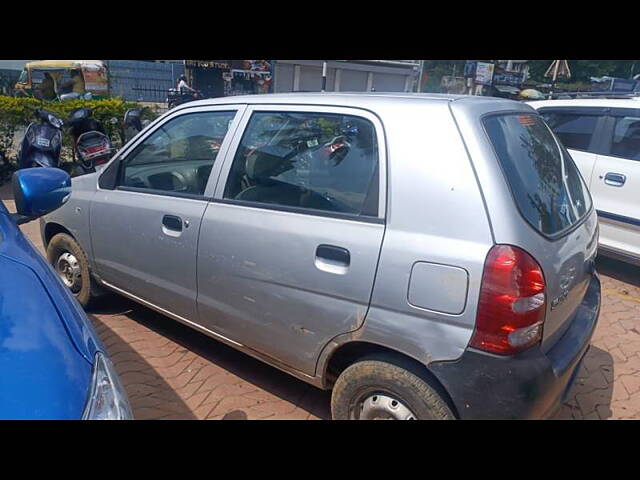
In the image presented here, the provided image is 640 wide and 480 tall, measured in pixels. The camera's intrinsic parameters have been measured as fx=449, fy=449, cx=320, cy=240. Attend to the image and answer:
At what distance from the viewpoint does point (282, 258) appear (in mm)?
2172

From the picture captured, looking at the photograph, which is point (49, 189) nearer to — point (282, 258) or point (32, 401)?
point (282, 258)

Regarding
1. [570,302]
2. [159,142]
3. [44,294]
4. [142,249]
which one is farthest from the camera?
[159,142]

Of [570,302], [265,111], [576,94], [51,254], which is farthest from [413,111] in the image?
[576,94]

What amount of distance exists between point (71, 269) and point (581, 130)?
5.15 m

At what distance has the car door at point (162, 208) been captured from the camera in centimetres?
263

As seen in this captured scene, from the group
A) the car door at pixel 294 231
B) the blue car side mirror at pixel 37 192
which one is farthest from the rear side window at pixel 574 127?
the blue car side mirror at pixel 37 192

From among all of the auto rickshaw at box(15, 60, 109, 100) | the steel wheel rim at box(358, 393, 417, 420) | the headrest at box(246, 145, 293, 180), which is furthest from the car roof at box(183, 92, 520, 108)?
the auto rickshaw at box(15, 60, 109, 100)

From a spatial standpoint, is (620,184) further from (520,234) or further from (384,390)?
(384,390)

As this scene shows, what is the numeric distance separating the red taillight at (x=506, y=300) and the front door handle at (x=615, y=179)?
343 cm

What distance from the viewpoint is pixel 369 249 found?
1919 mm

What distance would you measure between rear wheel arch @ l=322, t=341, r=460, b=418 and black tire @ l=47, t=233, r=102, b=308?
7.06ft

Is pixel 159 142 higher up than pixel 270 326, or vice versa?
pixel 159 142

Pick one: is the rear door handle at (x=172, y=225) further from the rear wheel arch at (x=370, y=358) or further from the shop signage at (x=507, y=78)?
the shop signage at (x=507, y=78)

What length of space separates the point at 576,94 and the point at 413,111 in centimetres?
477
